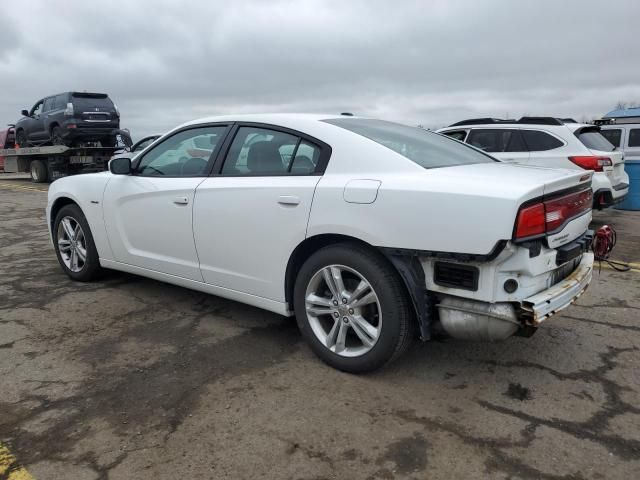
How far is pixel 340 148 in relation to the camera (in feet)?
10.2

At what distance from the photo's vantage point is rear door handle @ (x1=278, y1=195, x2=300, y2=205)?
10.2ft

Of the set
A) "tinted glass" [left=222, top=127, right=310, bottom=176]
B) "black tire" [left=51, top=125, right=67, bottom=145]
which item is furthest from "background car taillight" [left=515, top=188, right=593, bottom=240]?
"black tire" [left=51, top=125, right=67, bottom=145]

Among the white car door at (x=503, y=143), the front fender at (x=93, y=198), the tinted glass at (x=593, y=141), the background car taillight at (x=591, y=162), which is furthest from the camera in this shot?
the white car door at (x=503, y=143)

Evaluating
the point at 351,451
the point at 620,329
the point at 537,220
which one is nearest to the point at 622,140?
the point at 620,329

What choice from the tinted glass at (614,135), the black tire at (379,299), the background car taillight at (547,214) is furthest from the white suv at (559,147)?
the tinted glass at (614,135)

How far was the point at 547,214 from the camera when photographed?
264 cm

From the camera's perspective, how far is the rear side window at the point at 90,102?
50.0 ft

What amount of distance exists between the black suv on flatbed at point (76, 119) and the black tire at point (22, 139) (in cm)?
122

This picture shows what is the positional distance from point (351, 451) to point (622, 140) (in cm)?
1333

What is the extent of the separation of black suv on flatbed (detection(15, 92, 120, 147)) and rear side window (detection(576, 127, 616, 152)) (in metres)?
13.2

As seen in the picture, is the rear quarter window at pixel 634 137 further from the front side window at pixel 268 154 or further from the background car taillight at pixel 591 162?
the front side window at pixel 268 154

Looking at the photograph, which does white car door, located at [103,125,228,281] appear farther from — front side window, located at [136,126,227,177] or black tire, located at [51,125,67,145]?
black tire, located at [51,125,67,145]

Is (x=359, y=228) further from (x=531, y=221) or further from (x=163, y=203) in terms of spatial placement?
(x=163, y=203)

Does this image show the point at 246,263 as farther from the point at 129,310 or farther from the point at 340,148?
the point at 129,310
